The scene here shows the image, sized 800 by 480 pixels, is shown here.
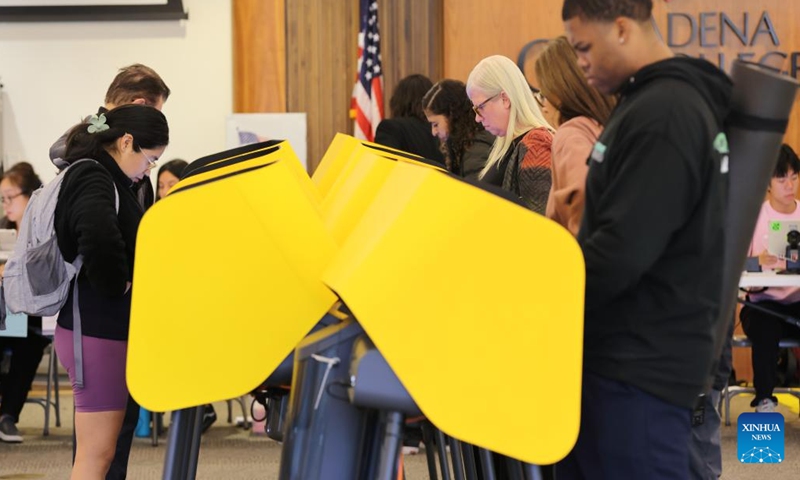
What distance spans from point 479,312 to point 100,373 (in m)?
1.60

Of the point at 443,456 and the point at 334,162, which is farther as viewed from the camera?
the point at 334,162

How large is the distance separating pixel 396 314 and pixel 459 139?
107 inches

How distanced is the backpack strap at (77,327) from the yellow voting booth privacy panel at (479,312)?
1472 mm

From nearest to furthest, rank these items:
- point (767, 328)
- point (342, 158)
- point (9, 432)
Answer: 1. point (342, 158)
2. point (9, 432)
3. point (767, 328)


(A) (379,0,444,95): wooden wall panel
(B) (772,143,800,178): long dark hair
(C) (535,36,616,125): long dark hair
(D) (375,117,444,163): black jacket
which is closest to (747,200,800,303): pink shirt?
(B) (772,143,800,178): long dark hair

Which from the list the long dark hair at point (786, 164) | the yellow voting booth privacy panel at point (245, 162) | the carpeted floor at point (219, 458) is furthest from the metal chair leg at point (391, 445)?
the long dark hair at point (786, 164)

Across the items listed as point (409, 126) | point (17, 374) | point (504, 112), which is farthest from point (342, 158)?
point (17, 374)

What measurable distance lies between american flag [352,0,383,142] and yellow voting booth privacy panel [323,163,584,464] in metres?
5.50

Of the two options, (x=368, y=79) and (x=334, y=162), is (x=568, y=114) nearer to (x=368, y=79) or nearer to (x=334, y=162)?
(x=334, y=162)

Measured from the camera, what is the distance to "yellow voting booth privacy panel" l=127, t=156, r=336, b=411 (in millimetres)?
1771

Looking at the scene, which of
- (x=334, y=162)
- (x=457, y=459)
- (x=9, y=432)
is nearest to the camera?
(x=457, y=459)

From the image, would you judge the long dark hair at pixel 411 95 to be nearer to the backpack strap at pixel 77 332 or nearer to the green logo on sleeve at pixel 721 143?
the backpack strap at pixel 77 332

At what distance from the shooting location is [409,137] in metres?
4.82

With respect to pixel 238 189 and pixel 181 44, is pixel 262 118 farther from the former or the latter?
pixel 238 189
